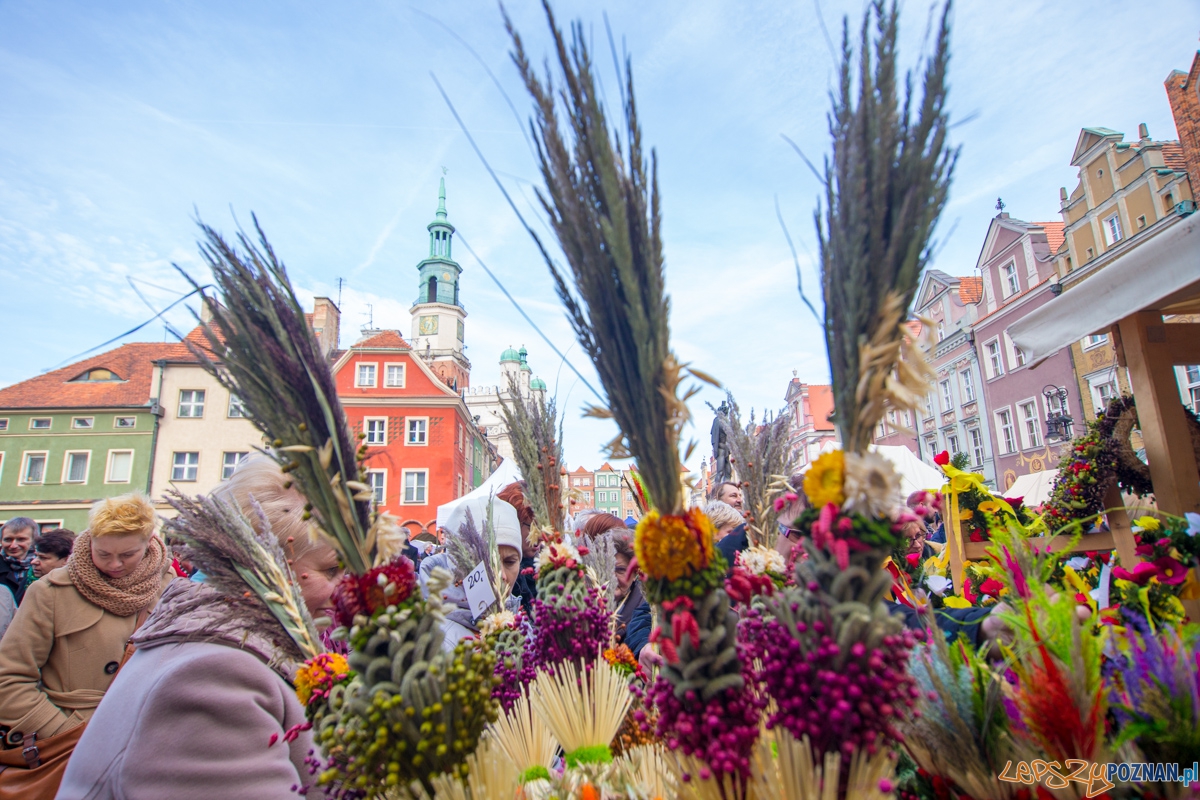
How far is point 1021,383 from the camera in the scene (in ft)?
62.9

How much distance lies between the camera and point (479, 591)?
192 centimetres

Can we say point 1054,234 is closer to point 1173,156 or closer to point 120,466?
point 1173,156

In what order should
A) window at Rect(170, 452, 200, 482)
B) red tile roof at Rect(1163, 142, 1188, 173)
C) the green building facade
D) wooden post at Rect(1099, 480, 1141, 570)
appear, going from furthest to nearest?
window at Rect(170, 452, 200, 482) → the green building facade → red tile roof at Rect(1163, 142, 1188, 173) → wooden post at Rect(1099, 480, 1141, 570)

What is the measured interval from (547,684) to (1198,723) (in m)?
1.03

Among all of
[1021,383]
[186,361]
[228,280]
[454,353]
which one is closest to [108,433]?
[186,361]

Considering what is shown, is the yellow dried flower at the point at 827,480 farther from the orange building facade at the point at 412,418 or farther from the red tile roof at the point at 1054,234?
the orange building facade at the point at 412,418

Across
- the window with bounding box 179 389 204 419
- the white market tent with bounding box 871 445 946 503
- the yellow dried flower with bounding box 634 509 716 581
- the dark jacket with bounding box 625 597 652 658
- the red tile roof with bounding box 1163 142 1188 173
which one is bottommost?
the dark jacket with bounding box 625 597 652 658

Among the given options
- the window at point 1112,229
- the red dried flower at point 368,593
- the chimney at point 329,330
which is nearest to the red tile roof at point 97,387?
the chimney at point 329,330

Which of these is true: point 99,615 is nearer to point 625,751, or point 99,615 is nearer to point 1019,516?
point 625,751

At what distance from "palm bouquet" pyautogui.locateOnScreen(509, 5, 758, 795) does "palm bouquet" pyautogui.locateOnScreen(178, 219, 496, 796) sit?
0.35 metres

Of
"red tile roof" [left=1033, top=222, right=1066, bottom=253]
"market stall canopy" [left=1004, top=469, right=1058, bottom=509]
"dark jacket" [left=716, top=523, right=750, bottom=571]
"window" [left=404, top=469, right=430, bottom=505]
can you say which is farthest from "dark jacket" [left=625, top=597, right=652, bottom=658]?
"window" [left=404, top=469, right=430, bottom=505]

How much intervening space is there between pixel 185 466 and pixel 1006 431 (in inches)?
1180

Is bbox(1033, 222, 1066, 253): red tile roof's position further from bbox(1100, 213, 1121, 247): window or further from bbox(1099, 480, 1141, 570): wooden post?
bbox(1099, 480, 1141, 570): wooden post

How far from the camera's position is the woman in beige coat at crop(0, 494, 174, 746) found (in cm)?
262
